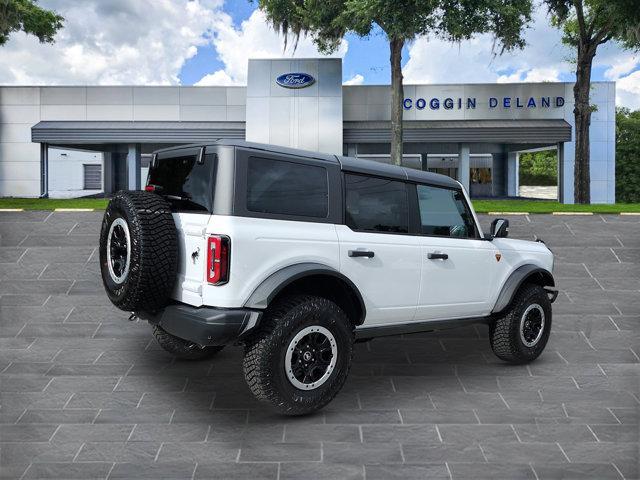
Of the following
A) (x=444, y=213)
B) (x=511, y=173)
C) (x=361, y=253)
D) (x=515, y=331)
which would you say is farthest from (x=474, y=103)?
(x=361, y=253)

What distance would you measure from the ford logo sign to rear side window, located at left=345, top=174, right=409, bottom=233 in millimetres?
22556

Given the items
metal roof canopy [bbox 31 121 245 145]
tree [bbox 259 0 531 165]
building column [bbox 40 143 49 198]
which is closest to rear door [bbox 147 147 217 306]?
tree [bbox 259 0 531 165]

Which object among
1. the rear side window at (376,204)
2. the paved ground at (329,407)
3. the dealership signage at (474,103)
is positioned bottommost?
the paved ground at (329,407)

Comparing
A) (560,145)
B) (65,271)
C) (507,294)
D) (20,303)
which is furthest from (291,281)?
(560,145)

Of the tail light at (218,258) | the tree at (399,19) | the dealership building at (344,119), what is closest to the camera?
the tail light at (218,258)

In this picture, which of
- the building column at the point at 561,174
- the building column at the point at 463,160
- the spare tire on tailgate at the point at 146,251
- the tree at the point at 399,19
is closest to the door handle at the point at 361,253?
the spare tire on tailgate at the point at 146,251

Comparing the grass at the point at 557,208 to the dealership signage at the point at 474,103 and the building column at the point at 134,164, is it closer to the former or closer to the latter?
the dealership signage at the point at 474,103

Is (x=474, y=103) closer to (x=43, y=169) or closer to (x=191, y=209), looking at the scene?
(x=43, y=169)

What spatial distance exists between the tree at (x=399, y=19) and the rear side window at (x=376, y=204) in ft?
54.4

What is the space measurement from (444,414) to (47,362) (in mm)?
4097

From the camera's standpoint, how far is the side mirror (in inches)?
243

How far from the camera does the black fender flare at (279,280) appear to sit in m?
4.64

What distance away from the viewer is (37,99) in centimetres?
3069

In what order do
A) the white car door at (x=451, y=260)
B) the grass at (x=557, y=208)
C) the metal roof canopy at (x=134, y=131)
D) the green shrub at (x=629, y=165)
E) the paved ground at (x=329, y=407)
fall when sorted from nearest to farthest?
1. the paved ground at (x=329, y=407)
2. the white car door at (x=451, y=260)
3. the grass at (x=557, y=208)
4. the metal roof canopy at (x=134, y=131)
5. the green shrub at (x=629, y=165)
